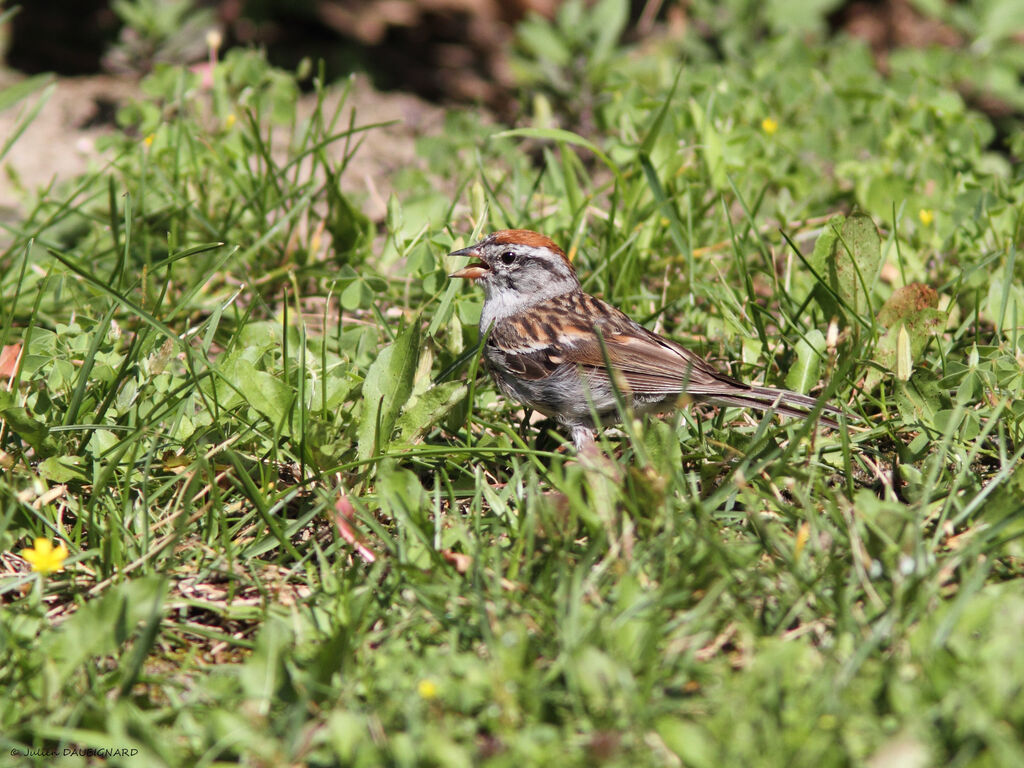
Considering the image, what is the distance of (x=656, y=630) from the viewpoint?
2354mm

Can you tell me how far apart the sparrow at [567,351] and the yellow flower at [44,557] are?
4.96 ft

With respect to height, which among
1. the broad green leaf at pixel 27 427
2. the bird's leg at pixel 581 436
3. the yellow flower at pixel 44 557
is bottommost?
the yellow flower at pixel 44 557

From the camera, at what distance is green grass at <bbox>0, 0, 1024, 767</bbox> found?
7.48 feet

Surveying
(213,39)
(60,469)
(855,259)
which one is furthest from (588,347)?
(213,39)

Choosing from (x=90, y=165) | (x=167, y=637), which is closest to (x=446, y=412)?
(x=167, y=637)

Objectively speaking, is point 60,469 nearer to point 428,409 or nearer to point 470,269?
point 428,409

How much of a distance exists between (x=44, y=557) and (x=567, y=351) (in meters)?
2.03

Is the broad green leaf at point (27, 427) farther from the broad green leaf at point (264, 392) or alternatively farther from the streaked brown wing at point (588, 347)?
the streaked brown wing at point (588, 347)

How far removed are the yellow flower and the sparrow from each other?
4.96 feet

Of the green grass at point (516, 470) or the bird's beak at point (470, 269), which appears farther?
the bird's beak at point (470, 269)

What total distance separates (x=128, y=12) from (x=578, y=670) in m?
4.81

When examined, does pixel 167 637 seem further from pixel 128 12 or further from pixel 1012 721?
pixel 128 12

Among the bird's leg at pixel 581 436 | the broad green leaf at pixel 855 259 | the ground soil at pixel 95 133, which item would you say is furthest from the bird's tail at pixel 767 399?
the ground soil at pixel 95 133

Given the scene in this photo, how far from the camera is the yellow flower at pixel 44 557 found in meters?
2.77
